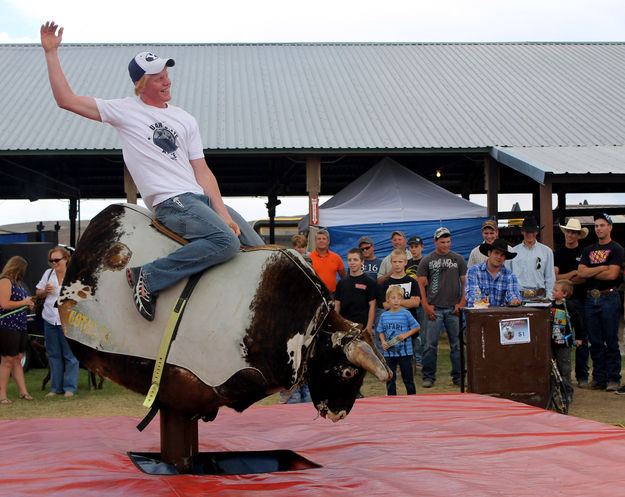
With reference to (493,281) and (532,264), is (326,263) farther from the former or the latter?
(532,264)

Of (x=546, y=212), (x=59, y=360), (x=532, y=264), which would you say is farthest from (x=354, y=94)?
(x=59, y=360)

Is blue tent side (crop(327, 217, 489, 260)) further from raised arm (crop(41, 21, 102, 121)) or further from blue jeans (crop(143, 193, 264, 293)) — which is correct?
raised arm (crop(41, 21, 102, 121))

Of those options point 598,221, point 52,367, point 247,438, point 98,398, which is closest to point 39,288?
point 52,367

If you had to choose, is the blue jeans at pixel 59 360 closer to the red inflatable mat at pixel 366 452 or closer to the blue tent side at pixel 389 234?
the red inflatable mat at pixel 366 452

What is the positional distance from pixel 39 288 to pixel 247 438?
18.6 feet

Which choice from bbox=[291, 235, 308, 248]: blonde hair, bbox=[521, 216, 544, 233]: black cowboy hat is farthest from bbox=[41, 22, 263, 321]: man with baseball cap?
bbox=[521, 216, 544, 233]: black cowboy hat

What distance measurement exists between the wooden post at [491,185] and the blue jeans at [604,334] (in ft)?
22.1

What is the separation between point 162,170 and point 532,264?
19.9 feet

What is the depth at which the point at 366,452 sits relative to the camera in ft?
14.0

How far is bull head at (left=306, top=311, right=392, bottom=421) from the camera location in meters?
3.77

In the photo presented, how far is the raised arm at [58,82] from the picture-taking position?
12.3ft

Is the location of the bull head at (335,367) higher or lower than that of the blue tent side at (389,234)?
lower

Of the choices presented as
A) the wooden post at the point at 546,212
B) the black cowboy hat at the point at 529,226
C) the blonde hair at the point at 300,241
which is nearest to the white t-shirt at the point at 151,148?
the blonde hair at the point at 300,241

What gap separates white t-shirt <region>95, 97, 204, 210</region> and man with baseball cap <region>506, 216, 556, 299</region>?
5750mm
